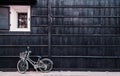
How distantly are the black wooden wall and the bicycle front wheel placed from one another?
554 mm

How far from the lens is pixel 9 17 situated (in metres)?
10.9

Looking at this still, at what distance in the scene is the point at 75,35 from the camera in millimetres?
10734

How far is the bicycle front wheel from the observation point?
10.4m

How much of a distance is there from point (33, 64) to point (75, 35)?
225 centimetres

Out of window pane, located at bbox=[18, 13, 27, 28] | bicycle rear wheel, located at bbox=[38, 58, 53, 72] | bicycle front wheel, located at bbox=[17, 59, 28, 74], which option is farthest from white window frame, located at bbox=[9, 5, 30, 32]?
bicycle rear wheel, located at bbox=[38, 58, 53, 72]

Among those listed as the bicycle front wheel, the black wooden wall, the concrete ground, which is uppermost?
the black wooden wall

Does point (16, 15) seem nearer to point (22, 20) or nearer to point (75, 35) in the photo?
point (22, 20)

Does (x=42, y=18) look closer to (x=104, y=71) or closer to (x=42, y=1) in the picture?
(x=42, y=1)

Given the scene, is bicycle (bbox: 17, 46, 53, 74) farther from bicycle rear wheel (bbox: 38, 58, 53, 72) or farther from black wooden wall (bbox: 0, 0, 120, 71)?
black wooden wall (bbox: 0, 0, 120, 71)

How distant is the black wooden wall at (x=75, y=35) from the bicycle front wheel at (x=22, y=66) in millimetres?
554

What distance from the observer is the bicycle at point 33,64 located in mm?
10367

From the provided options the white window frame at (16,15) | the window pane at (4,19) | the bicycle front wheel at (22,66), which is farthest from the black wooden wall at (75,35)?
the bicycle front wheel at (22,66)

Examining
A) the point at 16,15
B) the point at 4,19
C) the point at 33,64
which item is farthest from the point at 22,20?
the point at 33,64

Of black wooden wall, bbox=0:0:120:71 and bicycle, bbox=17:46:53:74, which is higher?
black wooden wall, bbox=0:0:120:71
